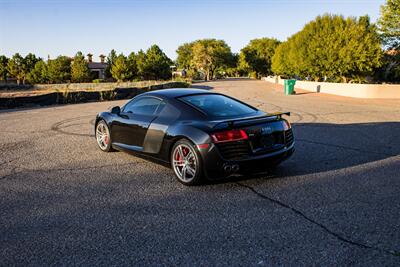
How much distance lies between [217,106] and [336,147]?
10.5 ft

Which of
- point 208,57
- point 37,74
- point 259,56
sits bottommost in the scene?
point 37,74

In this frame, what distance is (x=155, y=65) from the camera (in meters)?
69.7

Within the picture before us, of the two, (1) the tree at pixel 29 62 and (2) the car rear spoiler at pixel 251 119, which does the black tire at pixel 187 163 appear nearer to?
(2) the car rear spoiler at pixel 251 119

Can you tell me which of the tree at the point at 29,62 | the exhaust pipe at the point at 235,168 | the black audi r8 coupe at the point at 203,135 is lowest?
the exhaust pipe at the point at 235,168

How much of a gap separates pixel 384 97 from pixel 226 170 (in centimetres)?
2041

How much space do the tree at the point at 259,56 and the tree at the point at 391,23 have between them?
76963mm

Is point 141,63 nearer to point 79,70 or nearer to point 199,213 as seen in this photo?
point 79,70

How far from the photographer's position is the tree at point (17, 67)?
8275 centimetres

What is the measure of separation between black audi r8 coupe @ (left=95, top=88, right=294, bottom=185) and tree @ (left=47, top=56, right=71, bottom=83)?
238 feet

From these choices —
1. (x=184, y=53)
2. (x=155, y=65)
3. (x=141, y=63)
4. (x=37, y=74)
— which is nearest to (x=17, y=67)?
(x=37, y=74)

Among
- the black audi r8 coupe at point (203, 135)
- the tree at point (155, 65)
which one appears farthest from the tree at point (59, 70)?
the black audi r8 coupe at point (203, 135)

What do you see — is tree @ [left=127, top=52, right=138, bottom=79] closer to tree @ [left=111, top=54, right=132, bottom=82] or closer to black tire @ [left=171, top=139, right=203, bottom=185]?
tree @ [left=111, top=54, right=132, bottom=82]

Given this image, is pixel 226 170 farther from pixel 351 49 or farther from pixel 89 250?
pixel 351 49

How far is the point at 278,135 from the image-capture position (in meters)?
5.13
